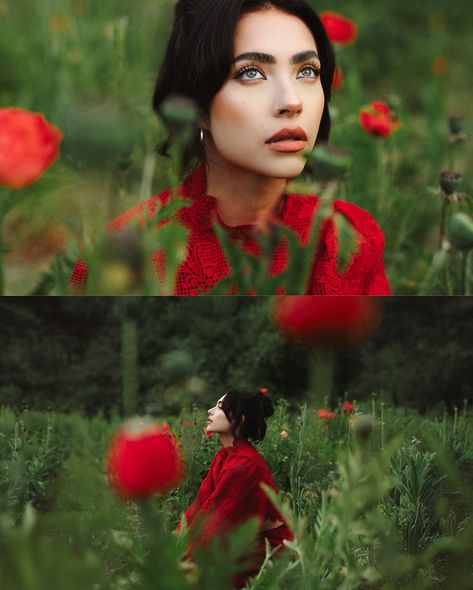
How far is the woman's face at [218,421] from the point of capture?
759mm

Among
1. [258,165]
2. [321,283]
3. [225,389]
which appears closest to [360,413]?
[225,389]

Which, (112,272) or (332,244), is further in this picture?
(332,244)

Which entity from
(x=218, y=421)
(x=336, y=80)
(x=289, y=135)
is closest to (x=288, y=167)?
(x=289, y=135)

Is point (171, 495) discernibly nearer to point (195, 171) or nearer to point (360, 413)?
point (360, 413)

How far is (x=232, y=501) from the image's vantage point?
2.38 ft

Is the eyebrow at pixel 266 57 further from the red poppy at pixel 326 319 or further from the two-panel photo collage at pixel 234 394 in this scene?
the red poppy at pixel 326 319

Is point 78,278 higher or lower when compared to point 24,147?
lower

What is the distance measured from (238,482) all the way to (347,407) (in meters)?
0.11

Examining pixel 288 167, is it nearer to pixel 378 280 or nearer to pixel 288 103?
pixel 288 103

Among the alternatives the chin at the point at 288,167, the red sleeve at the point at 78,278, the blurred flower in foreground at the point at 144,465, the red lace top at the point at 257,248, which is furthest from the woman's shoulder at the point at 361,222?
the blurred flower in foreground at the point at 144,465

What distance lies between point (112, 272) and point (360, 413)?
0.25m

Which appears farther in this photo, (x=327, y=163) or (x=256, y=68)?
(x=256, y=68)

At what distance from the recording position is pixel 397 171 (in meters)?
1.98


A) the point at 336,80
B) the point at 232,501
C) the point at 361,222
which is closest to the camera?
the point at 232,501
